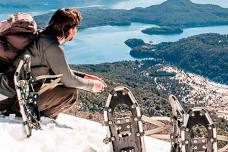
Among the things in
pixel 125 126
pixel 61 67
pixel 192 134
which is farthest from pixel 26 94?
pixel 192 134

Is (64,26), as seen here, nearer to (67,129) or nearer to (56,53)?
(56,53)

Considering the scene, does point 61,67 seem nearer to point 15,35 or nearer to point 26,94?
point 26,94

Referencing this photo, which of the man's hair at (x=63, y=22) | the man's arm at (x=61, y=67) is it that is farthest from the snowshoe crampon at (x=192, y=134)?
the man's hair at (x=63, y=22)

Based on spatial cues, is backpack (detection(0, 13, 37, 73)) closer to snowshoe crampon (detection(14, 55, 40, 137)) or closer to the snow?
snowshoe crampon (detection(14, 55, 40, 137))

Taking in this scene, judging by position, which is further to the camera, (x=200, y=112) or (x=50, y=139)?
(x=50, y=139)

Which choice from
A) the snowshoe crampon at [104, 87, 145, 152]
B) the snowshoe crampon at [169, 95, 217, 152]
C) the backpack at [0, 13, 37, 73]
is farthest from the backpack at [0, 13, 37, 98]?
the snowshoe crampon at [169, 95, 217, 152]

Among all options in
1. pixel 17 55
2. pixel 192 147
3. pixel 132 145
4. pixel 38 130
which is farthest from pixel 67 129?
pixel 192 147
